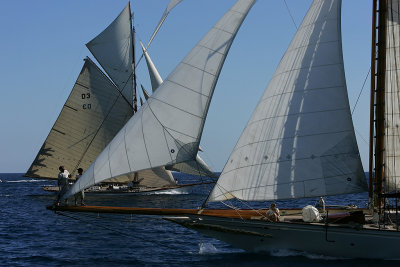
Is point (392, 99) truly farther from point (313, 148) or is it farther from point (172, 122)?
point (172, 122)

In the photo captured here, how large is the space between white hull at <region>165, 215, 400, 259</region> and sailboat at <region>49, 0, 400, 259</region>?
0.11ft

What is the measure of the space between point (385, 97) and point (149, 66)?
39.2 meters

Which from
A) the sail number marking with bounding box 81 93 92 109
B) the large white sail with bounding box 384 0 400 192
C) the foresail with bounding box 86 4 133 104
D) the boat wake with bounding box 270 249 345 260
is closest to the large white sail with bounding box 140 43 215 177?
the foresail with bounding box 86 4 133 104

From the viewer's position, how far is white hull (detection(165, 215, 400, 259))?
19.2 meters

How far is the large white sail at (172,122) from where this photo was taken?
18094 millimetres

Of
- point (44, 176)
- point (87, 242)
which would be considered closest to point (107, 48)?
point (44, 176)

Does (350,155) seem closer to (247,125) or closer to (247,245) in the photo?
(247,125)

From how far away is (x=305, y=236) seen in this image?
1973 centimetres

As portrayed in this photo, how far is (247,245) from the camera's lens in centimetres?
2097

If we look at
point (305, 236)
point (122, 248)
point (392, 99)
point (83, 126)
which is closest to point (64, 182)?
point (122, 248)

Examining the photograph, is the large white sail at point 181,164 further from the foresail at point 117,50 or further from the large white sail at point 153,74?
the foresail at point 117,50

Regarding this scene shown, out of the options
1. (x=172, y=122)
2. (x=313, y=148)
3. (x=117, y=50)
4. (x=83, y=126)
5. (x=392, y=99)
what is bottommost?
(x=313, y=148)

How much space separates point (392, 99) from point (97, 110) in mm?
38039

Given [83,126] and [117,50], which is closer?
[83,126]
